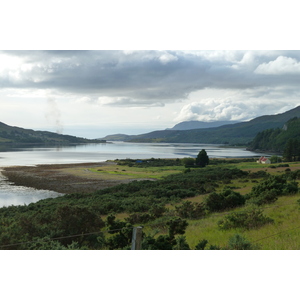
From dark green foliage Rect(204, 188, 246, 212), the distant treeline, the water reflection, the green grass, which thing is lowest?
the water reflection

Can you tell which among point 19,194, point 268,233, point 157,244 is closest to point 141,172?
point 19,194

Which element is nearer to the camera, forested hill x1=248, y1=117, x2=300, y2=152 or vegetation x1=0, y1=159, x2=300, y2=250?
vegetation x1=0, y1=159, x2=300, y2=250

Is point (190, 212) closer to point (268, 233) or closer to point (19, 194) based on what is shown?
point (268, 233)

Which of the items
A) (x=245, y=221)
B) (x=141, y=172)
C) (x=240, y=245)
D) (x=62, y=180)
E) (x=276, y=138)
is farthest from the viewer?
(x=276, y=138)

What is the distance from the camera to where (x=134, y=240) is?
6.29 meters

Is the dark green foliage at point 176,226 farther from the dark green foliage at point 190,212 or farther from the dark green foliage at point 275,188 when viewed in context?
the dark green foliage at point 275,188

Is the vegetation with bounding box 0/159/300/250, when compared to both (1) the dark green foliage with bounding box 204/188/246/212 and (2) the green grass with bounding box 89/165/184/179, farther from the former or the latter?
(2) the green grass with bounding box 89/165/184/179

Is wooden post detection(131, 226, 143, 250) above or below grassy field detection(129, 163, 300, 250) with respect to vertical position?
above

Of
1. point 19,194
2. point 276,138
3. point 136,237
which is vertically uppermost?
point 276,138

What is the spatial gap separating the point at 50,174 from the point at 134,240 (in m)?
54.7

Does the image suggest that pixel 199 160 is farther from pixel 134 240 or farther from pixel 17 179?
pixel 134 240

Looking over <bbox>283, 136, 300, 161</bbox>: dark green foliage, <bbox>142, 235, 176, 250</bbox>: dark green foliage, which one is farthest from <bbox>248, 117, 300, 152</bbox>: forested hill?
<bbox>142, 235, 176, 250</bbox>: dark green foliage

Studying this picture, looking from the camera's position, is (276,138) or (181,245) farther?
(276,138)

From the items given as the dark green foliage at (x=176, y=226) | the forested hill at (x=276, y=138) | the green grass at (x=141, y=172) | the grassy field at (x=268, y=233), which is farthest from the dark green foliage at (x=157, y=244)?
the forested hill at (x=276, y=138)
